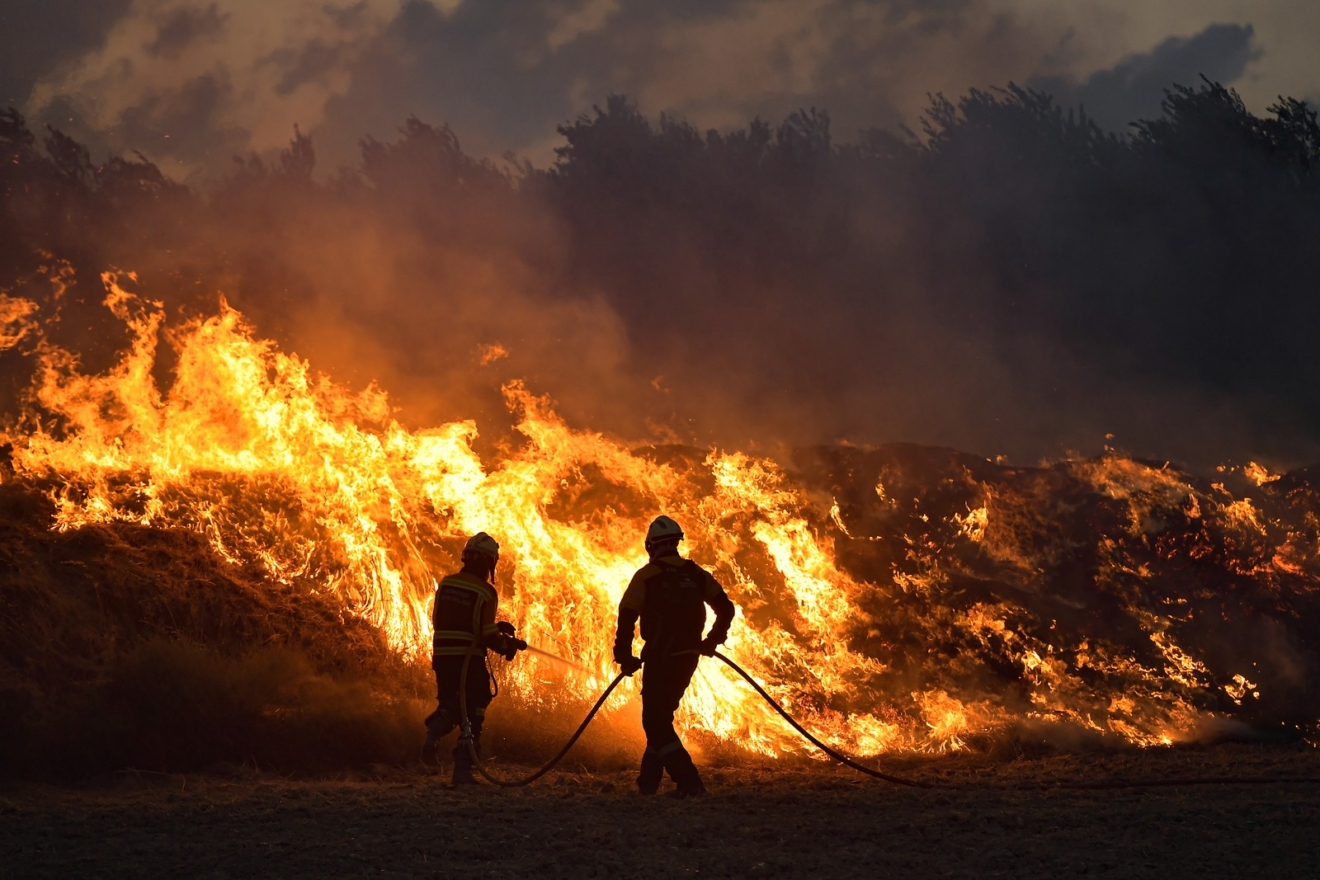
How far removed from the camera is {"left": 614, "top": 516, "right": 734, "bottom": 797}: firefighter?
8.02 meters

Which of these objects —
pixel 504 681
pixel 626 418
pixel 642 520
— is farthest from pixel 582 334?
A: pixel 504 681

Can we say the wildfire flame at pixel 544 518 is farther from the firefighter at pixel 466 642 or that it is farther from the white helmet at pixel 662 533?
the white helmet at pixel 662 533

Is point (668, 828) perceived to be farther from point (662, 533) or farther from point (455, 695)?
point (455, 695)

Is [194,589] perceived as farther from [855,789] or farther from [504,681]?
[855,789]

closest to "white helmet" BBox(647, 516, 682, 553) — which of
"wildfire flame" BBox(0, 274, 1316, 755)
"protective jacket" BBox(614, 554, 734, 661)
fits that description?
"protective jacket" BBox(614, 554, 734, 661)

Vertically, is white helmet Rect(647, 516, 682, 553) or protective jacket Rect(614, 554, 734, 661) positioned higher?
white helmet Rect(647, 516, 682, 553)

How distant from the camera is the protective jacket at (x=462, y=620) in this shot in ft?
28.3

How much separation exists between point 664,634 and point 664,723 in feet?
2.19

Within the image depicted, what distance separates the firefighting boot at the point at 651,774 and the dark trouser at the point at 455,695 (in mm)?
1442

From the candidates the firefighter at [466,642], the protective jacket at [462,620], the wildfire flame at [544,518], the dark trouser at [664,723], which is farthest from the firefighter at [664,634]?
the wildfire flame at [544,518]

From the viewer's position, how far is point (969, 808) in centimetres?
730

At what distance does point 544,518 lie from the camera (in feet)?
37.5

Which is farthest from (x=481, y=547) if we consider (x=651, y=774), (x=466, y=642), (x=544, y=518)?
(x=544, y=518)

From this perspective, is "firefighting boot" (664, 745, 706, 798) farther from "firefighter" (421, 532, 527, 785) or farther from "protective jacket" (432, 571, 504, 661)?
"protective jacket" (432, 571, 504, 661)
